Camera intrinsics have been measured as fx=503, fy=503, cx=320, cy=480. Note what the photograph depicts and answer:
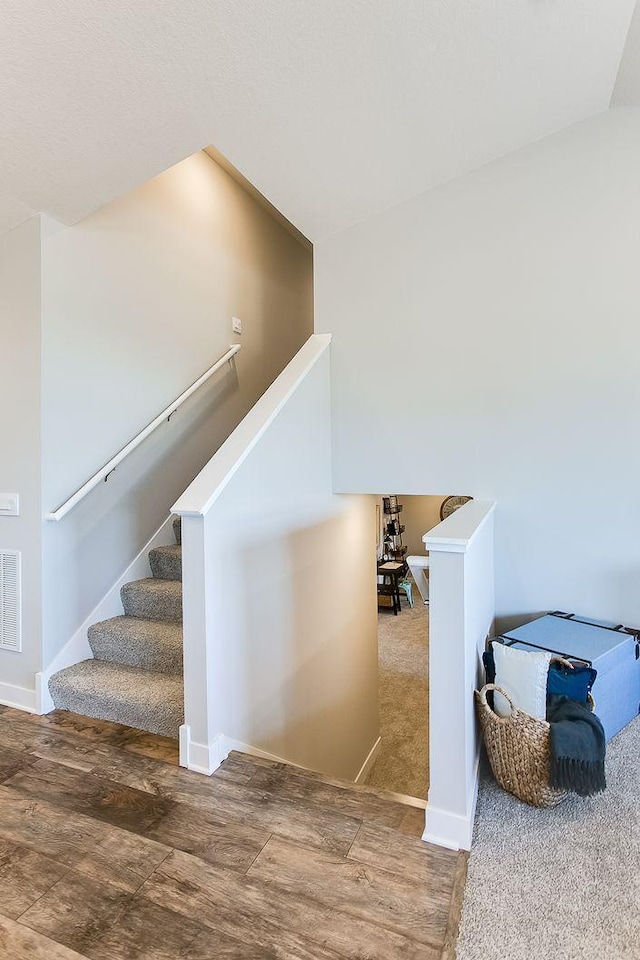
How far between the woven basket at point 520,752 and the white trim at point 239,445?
4.17ft

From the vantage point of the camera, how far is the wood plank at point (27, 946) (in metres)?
1.23

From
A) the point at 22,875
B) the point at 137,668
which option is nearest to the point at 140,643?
the point at 137,668

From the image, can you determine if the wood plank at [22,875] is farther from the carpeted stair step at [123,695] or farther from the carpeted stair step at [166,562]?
the carpeted stair step at [166,562]

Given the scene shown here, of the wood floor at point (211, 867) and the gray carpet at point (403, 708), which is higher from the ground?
the wood floor at point (211, 867)

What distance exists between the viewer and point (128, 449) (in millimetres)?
2885

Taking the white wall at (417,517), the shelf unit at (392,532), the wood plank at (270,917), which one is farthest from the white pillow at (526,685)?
the white wall at (417,517)

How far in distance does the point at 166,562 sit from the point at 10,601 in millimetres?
838

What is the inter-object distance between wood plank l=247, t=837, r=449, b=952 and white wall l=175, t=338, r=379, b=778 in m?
0.55

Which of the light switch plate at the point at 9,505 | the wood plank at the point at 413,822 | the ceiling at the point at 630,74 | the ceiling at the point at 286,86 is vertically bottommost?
the wood plank at the point at 413,822

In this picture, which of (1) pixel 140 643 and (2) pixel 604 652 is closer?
(2) pixel 604 652

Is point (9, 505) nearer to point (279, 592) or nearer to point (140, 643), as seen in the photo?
point (140, 643)

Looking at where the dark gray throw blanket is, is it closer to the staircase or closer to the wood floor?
the wood floor

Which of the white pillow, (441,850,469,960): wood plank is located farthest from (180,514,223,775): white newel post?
the white pillow

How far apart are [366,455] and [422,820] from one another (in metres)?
1.86
